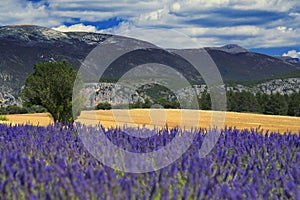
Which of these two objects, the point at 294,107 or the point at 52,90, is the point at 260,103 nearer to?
the point at 294,107

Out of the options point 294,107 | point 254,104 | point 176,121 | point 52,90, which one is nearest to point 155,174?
point 52,90

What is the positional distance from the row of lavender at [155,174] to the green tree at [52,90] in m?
12.9

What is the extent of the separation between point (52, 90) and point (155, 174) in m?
15.5

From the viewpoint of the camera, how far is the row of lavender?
10.9ft

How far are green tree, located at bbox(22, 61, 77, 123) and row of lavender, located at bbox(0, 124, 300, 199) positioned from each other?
12.9m

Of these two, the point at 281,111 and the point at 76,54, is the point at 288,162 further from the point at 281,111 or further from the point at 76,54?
the point at 76,54

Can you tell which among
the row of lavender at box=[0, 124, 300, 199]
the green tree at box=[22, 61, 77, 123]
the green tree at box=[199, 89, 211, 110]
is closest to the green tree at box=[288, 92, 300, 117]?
the green tree at box=[199, 89, 211, 110]

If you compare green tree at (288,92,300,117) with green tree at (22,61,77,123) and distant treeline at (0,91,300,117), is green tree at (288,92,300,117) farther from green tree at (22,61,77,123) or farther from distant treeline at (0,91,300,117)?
green tree at (22,61,77,123)

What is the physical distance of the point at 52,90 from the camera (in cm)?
1898

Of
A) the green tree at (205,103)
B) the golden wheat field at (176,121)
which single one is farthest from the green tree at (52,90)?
the green tree at (205,103)

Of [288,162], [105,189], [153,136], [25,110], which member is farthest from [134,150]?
[25,110]

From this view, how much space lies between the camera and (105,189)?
3324mm

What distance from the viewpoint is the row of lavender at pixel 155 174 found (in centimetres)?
332

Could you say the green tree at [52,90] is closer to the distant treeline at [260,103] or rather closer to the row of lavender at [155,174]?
the row of lavender at [155,174]
